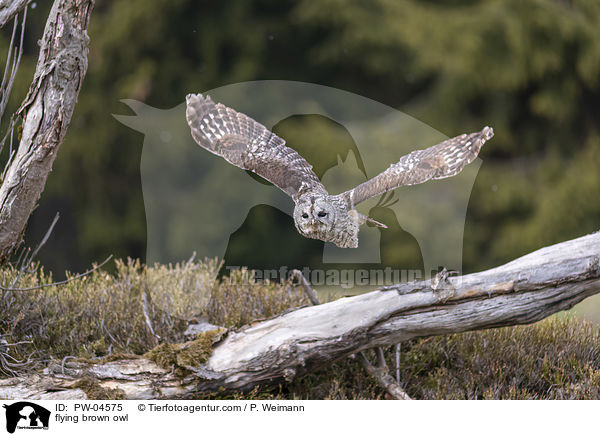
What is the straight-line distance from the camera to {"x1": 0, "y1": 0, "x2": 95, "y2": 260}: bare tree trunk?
2340 mm

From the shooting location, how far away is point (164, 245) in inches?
160

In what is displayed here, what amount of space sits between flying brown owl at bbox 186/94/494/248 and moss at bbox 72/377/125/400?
104cm

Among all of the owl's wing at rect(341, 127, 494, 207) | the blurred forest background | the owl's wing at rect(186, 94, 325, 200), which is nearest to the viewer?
the owl's wing at rect(341, 127, 494, 207)

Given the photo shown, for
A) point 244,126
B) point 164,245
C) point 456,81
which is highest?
point 456,81

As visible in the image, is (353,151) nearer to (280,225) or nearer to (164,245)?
(280,225)

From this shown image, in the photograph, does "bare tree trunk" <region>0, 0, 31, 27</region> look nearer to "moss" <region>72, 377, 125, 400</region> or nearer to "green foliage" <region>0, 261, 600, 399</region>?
"green foliage" <region>0, 261, 600, 399</region>

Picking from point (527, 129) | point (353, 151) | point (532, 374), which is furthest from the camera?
point (527, 129)

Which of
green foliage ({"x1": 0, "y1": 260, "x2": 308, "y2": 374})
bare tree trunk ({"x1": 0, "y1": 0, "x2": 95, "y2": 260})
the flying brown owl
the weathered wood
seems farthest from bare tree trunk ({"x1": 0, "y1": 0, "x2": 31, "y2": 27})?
the weathered wood

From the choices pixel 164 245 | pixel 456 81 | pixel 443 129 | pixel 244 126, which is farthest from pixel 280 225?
pixel 244 126

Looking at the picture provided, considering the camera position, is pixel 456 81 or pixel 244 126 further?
pixel 456 81

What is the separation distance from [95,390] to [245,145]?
46.5 inches

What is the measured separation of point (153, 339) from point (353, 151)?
2.28 meters

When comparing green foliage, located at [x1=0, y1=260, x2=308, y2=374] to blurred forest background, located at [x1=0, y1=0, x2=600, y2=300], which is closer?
green foliage, located at [x1=0, y1=260, x2=308, y2=374]
